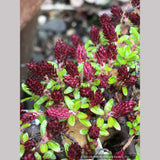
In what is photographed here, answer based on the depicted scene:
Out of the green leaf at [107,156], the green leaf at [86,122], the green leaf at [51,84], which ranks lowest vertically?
the green leaf at [107,156]

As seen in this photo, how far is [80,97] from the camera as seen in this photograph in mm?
1474

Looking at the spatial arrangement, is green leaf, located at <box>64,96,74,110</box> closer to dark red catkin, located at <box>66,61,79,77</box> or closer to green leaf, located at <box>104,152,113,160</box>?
dark red catkin, located at <box>66,61,79,77</box>

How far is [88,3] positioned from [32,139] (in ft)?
9.65

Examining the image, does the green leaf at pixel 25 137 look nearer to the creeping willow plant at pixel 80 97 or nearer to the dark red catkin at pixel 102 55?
the creeping willow plant at pixel 80 97

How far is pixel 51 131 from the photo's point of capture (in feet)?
4.26

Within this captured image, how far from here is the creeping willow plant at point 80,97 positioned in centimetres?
131

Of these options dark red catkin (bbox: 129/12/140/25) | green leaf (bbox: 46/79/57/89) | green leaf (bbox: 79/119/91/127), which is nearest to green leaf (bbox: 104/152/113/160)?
green leaf (bbox: 79/119/91/127)

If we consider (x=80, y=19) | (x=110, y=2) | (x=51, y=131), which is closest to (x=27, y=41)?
(x=80, y=19)

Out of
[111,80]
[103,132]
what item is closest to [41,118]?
[103,132]

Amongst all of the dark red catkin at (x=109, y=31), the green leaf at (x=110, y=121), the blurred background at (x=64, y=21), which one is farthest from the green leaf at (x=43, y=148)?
the blurred background at (x=64, y=21)

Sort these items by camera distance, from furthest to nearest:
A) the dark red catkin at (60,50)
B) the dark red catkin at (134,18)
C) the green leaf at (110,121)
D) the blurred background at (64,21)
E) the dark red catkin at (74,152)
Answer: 1. the blurred background at (64,21)
2. the dark red catkin at (134,18)
3. the dark red catkin at (60,50)
4. the green leaf at (110,121)
5. the dark red catkin at (74,152)

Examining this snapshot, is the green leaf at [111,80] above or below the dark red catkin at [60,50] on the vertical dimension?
below

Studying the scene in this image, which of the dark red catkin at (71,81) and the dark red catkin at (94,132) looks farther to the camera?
the dark red catkin at (71,81)

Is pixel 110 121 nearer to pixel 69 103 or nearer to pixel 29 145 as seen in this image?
pixel 69 103
